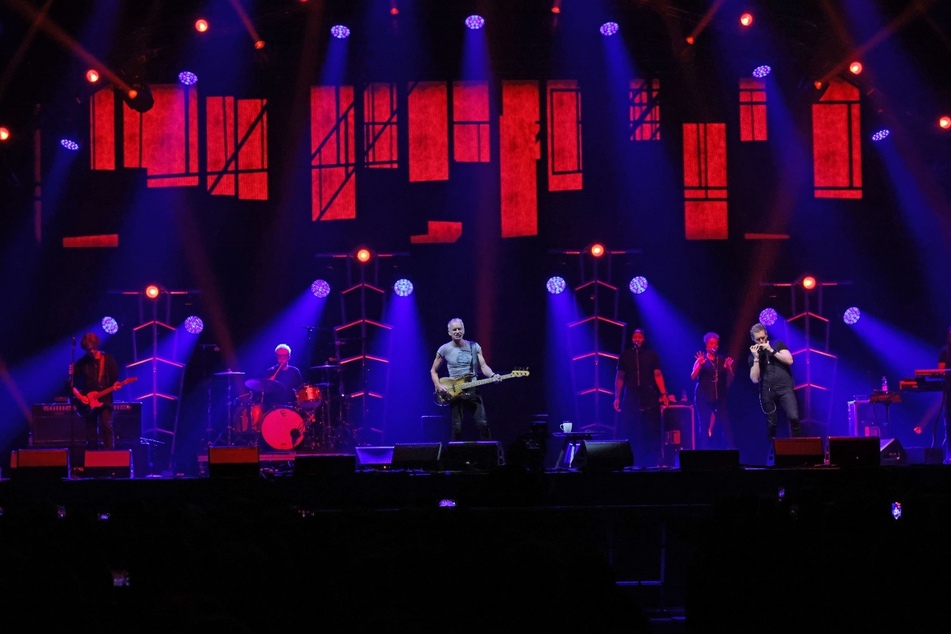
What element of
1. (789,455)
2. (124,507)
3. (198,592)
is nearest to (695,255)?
(789,455)

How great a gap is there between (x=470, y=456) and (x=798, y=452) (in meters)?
3.39

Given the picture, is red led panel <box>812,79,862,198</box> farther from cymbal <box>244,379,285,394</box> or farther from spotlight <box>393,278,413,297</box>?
cymbal <box>244,379,285,394</box>

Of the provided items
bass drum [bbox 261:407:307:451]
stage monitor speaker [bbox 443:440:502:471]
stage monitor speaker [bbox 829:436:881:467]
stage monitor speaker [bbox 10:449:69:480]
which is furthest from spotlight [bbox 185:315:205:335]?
stage monitor speaker [bbox 829:436:881:467]

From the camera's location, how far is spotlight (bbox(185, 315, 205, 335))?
1677 centimetres

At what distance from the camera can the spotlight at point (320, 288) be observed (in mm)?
16906

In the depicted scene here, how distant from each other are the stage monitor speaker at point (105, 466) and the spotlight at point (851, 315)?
11715mm

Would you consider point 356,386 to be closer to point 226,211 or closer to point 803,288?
point 226,211

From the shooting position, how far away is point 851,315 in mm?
17062

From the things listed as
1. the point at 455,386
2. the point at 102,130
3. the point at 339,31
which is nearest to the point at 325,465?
the point at 455,386

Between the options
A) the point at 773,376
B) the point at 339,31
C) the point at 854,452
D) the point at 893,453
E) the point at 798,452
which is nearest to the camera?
the point at 854,452

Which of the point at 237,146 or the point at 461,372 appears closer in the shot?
the point at 461,372

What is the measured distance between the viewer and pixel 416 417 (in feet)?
55.6

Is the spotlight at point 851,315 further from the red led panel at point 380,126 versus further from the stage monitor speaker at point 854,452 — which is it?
the red led panel at point 380,126

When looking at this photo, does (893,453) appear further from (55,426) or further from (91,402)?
(55,426)
